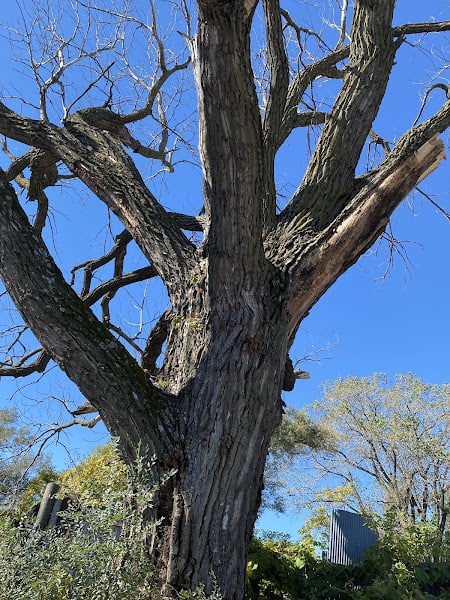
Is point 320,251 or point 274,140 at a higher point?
point 274,140

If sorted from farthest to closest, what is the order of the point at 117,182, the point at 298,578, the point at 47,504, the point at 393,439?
the point at 393,439 → the point at 47,504 → the point at 298,578 → the point at 117,182

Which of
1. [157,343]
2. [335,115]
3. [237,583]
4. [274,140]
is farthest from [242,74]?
[237,583]

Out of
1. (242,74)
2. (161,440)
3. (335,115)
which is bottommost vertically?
(161,440)

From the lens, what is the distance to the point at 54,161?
5.08 metres

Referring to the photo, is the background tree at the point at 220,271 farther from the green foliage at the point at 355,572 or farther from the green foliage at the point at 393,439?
the green foliage at the point at 393,439

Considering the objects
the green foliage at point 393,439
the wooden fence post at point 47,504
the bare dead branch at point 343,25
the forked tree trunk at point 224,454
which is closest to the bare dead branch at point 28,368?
the wooden fence post at point 47,504

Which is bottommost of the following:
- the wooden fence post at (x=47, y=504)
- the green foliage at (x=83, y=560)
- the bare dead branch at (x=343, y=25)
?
the green foliage at (x=83, y=560)

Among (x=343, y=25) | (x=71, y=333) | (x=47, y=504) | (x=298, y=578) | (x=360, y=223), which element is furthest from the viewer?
(x=343, y=25)

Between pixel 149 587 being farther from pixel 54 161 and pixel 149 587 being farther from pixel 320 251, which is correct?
pixel 54 161

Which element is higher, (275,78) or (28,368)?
(275,78)

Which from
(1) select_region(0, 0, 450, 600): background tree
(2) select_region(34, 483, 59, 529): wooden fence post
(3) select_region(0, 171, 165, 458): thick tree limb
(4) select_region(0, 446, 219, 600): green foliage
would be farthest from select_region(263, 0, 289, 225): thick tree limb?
(2) select_region(34, 483, 59, 529): wooden fence post

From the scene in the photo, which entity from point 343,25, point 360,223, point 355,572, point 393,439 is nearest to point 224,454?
point 360,223

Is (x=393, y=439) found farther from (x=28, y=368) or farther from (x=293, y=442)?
(x=28, y=368)

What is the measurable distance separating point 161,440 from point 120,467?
0.26m
